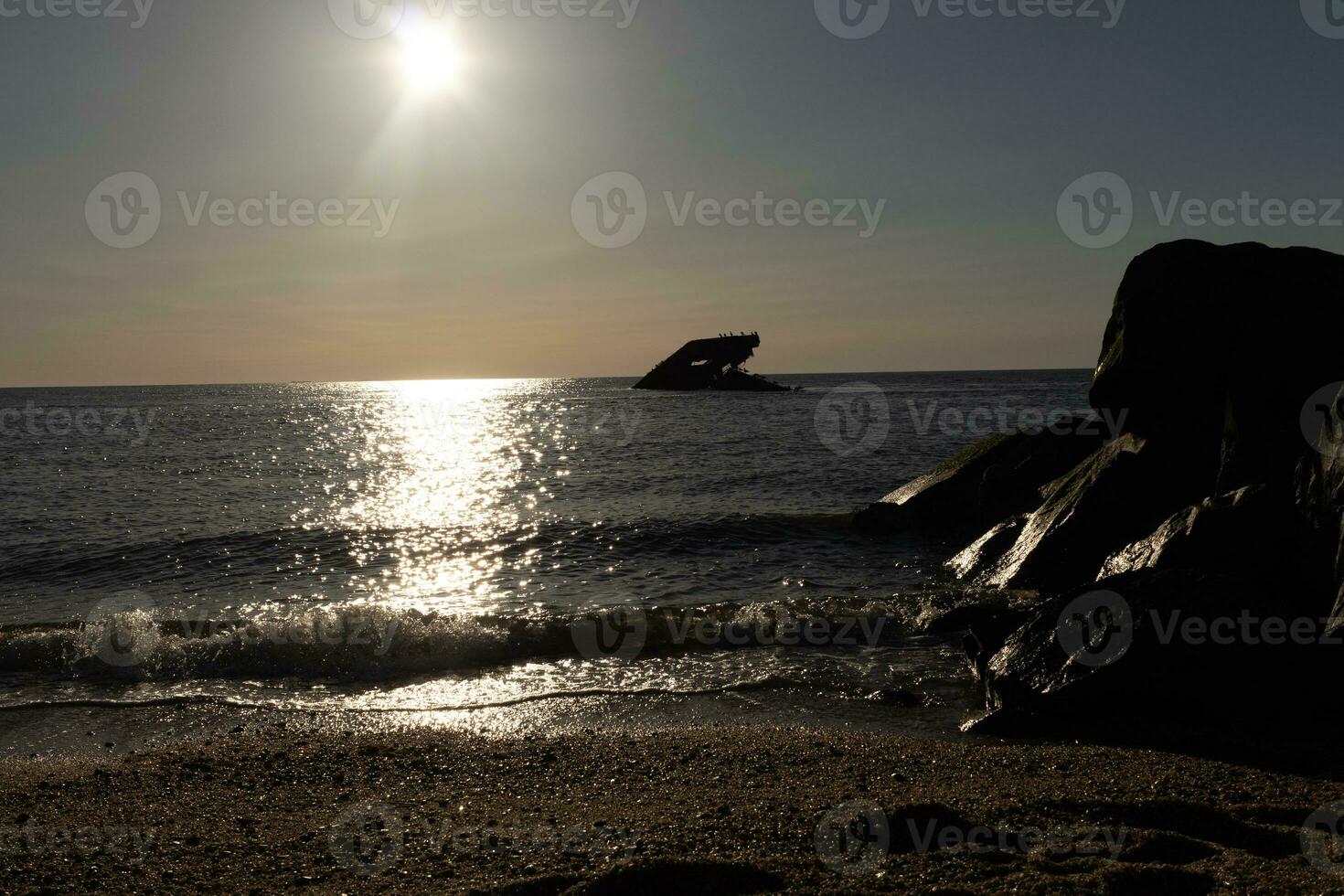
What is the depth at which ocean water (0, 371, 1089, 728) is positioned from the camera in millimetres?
9914

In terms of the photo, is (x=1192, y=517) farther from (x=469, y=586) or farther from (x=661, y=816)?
(x=469, y=586)

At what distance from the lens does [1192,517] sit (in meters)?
9.90

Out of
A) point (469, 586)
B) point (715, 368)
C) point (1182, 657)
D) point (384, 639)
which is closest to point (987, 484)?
point (1182, 657)

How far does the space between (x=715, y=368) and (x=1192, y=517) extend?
80.8 m

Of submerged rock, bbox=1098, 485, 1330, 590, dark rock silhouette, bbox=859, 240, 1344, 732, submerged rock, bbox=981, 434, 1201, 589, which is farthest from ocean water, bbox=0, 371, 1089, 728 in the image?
submerged rock, bbox=1098, 485, 1330, 590

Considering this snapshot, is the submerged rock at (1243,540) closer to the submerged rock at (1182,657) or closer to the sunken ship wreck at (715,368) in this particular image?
the submerged rock at (1182,657)

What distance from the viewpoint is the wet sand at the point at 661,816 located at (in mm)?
4883

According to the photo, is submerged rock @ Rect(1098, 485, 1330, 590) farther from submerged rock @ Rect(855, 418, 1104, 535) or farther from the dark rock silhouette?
submerged rock @ Rect(855, 418, 1104, 535)

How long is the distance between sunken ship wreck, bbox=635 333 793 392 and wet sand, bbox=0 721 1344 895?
78.4 meters

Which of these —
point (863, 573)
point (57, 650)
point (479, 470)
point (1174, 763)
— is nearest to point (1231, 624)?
point (1174, 763)

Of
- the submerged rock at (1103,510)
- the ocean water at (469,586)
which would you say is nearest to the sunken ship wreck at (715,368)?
the ocean water at (469,586)

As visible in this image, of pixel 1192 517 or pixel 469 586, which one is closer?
pixel 1192 517

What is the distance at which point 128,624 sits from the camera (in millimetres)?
12102

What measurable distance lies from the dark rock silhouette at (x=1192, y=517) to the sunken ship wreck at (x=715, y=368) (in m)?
69.9
